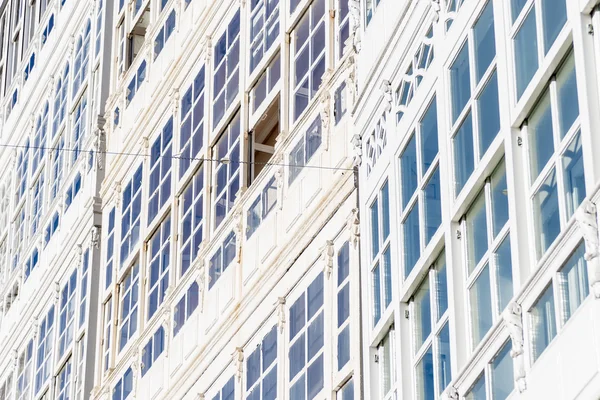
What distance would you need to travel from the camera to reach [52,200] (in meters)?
39.2

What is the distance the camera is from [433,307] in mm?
18016

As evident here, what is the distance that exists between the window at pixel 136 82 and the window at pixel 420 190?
15320 mm

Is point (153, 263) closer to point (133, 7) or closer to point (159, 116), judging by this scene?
point (159, 116)

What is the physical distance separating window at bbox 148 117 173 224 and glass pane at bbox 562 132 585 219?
16.1m

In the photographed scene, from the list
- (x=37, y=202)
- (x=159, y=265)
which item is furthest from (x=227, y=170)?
(x=37, y=202)

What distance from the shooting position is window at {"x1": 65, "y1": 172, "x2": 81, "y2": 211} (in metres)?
36.9

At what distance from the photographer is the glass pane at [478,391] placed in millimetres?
16406

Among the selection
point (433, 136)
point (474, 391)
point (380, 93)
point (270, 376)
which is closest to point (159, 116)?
point (270, 376)

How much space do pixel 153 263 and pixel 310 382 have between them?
8277 mm

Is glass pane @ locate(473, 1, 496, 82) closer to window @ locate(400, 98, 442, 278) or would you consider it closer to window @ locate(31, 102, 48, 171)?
window @ locate(400, 98, 442, 278)

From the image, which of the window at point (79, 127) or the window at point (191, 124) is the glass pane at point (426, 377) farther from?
the window at point (79, 127)

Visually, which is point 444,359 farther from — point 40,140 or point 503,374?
point 40,140

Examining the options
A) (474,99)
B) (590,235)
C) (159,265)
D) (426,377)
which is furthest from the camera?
(159,265)

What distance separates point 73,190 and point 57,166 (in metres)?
2.08
